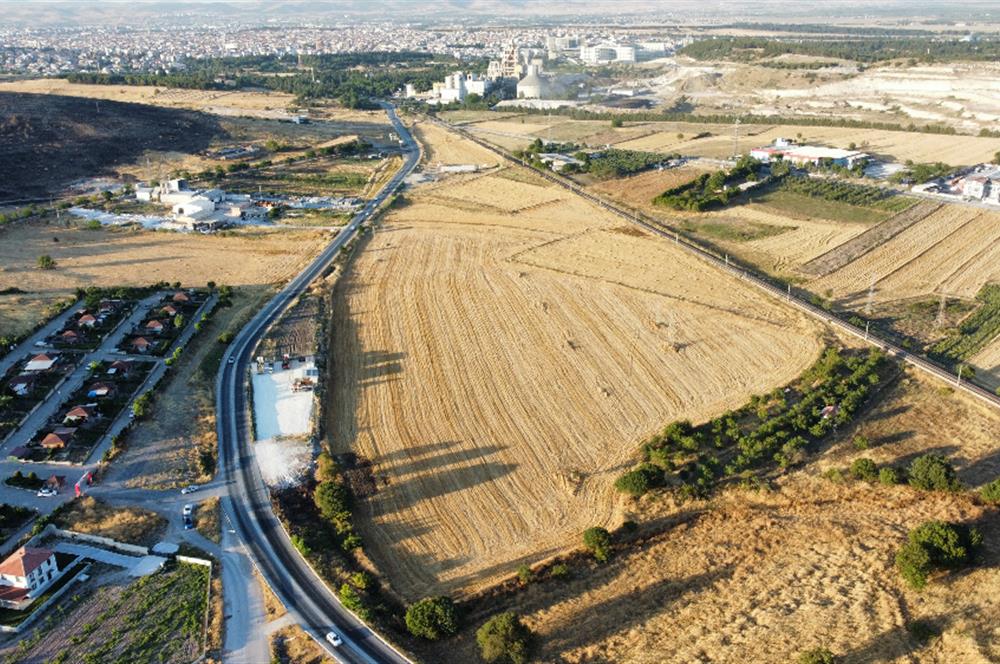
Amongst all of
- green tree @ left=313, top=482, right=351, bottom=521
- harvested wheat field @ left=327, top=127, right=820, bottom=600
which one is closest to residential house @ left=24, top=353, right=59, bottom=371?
harvested wheat field @ left=327, top=127, right=820, bottom=600

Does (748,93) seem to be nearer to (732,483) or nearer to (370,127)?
(370,127)

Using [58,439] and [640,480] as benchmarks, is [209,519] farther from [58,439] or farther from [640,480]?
[640,480]

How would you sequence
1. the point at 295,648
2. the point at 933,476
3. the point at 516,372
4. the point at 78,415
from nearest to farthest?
the point at 295,648 → the point at 933,476 → the point at 78,415 → the point at 516,372

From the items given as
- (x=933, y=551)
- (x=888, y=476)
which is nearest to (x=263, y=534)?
(x=933, y=551)

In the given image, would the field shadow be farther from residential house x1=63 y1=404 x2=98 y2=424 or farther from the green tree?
residential house x1=63 y1=404 x2=98 y2=424

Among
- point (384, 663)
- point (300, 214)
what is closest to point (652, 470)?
point (384, 663)
